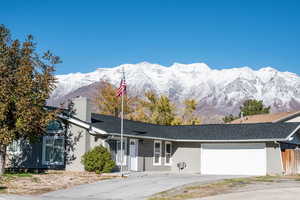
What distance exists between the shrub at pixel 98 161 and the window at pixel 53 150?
261cm

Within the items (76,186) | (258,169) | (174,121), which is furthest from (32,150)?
(174,121)

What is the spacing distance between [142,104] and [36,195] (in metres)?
39.0

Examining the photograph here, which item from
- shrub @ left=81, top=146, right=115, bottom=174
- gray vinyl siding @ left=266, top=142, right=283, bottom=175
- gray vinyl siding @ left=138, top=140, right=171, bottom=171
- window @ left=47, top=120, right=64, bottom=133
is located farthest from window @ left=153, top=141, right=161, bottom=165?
gray vinyl siding @ left=266, top=142, right=283, bottom=175

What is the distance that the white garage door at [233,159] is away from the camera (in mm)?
32344

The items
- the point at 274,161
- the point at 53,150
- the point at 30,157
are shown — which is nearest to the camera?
the point at 53,150

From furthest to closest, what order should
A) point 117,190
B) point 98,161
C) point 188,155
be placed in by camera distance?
point 188,155 < point 98,161 < point 117,190

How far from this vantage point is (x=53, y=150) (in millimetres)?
31359

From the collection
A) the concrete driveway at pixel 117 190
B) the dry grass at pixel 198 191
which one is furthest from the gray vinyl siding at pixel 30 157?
the dry grass at pixel 198 191

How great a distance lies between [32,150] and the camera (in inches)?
1258

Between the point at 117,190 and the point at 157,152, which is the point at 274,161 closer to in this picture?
the point at 157,152

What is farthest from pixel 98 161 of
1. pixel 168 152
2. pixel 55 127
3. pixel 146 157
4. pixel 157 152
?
pixel 168 152

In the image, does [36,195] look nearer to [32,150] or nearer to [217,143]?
[32,150]

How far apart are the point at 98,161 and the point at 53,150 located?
4.35 m

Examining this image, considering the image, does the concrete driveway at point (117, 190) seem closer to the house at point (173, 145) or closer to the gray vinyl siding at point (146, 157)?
the house at point (173, 145)
